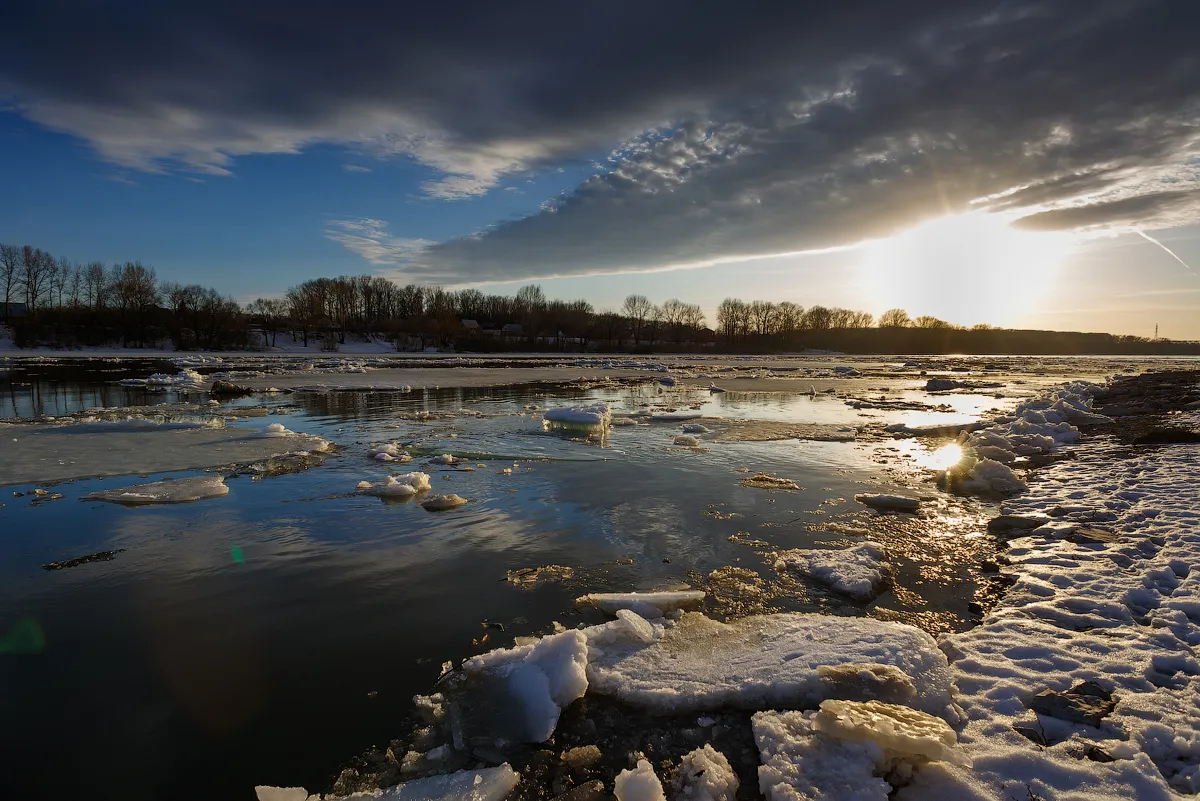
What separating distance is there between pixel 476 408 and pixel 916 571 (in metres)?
12.8

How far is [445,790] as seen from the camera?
2.49 m

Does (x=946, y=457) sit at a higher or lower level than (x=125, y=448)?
lower

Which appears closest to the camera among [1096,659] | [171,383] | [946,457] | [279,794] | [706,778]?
[279,794]

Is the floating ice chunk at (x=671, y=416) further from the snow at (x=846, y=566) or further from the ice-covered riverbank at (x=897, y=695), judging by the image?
the ice-covered riverbank at (x=897, y=695)

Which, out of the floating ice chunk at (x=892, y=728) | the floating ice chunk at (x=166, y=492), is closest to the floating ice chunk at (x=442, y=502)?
the floating ice chunk at (x=166, y=492)

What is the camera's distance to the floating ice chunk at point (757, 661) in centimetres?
314

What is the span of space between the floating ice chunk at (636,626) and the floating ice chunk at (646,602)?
0.19 meters

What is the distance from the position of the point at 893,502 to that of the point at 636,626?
4485 millimetres

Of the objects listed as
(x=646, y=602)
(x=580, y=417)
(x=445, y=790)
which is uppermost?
(x=580, y=417)

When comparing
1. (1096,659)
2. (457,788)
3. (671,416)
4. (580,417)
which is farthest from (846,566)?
(671,416)

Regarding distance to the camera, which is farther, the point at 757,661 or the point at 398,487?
the point at 398,487

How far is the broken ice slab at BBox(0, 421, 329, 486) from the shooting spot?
792cm

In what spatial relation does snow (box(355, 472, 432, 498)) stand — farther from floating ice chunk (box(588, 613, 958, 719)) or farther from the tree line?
the tree line

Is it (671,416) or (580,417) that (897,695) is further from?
(671,416)
